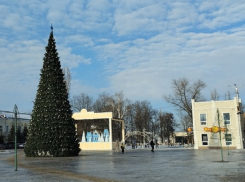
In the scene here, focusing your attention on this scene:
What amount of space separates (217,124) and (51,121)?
30691 mm

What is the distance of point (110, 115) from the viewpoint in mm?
53906

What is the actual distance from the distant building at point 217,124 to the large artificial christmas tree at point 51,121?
26.8 meters

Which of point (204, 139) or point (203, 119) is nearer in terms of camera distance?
point (204, 139)

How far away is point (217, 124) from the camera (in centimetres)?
5012

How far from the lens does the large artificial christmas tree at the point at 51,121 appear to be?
92.8ft

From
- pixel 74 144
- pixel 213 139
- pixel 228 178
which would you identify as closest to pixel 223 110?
pixel 213 139

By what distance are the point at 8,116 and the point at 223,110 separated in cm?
6729

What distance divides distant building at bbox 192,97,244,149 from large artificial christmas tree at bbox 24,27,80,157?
26.8 meters

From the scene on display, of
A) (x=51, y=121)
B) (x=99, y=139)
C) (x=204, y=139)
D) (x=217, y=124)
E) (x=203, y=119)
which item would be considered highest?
(x=203, y=119)

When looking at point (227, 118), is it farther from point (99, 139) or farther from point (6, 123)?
point (6, 123)

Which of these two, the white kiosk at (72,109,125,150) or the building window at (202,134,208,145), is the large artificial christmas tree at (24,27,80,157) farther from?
the building window at (202,134,208,145)

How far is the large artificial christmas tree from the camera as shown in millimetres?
28281

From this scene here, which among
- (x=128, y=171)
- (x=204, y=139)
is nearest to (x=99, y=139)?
(x=204, y=139)

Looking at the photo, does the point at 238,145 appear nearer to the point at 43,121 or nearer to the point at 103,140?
the point at 103,140
